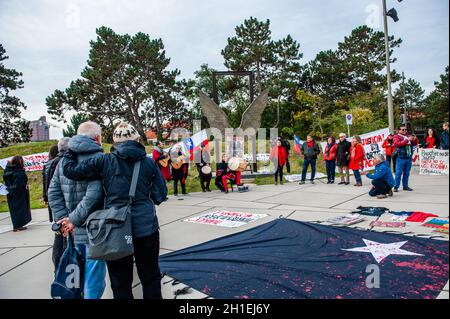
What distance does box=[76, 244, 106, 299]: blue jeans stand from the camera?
9.48 ft

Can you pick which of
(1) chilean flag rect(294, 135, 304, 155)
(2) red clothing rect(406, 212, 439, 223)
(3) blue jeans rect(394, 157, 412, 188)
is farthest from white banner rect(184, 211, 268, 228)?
(1) chilean flag rect(294, 135, 304, 155)

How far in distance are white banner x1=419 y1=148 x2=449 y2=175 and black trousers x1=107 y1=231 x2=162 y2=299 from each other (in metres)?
10.6

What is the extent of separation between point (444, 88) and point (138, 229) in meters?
2.33

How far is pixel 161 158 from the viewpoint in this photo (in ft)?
32.1

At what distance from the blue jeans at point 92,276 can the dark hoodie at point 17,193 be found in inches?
179

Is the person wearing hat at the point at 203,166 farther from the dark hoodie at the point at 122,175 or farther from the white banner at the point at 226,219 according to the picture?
the dark hoodie at the point at 122,175

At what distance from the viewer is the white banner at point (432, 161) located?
10490 millimetres

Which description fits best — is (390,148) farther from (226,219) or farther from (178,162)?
(226,219)

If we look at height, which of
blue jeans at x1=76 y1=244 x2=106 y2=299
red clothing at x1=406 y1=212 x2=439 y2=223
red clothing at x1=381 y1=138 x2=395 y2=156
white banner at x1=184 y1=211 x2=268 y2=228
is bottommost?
white banner at x1=184 y1=211 x2=268 y2=228

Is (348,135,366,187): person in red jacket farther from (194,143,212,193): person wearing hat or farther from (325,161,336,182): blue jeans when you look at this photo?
(194,143,212,193): person wearing hat

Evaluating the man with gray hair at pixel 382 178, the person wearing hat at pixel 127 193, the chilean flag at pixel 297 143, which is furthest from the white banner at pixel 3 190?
the chilean flag at pixel 297 143

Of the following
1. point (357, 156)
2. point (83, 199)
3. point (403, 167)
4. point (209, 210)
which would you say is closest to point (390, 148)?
point (357, 156)
